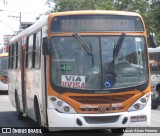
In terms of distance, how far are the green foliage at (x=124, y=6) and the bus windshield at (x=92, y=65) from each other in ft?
100

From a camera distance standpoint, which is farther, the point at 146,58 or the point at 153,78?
the point at 153,78

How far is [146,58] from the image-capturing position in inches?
414

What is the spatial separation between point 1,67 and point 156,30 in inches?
657

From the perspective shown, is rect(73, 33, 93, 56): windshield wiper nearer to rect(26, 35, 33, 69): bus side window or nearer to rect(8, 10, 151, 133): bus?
rect(8, 10, 151, 133): bus

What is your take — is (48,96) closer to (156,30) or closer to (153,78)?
(153,78)

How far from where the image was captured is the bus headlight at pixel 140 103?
1013 cm

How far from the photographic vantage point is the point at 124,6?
48000 millimetres

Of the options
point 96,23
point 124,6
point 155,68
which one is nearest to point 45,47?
point 96,23

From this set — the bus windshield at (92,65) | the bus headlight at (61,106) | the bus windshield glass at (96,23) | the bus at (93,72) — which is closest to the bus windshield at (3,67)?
the bus at (93,72)

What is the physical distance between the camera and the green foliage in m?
41.5

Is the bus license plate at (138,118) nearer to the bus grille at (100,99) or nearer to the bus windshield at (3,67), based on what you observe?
the bus grille at (100,99)

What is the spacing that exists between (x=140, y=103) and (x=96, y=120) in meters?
1.03

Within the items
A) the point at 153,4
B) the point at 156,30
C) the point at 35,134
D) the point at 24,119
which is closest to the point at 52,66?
the point at 35,134

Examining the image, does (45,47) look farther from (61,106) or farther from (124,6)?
(124,6)
